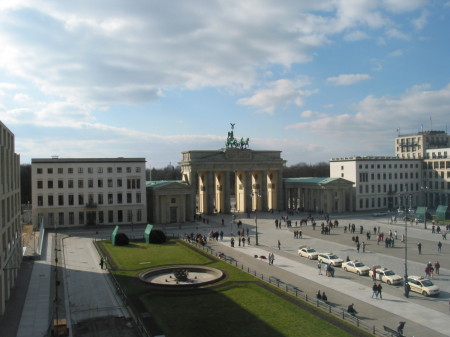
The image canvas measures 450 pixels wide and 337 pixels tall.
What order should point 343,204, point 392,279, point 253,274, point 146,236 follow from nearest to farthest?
point 392,279
point 253,274
point 146,236
point 343,204

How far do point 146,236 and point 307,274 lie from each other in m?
28.0

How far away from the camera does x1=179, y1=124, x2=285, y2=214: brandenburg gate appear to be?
96125 millimetres

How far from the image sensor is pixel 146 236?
62562mm

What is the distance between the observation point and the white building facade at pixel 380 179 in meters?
102

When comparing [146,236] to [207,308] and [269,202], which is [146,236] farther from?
[269,202]

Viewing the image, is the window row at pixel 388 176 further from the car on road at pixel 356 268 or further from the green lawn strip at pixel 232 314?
the green lawn strip at pixel 232 314

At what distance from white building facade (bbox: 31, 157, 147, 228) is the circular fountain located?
37.9 m

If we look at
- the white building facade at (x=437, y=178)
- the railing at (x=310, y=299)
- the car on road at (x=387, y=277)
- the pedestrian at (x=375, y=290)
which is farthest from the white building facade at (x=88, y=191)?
the white building facade at (x=437, y=178)

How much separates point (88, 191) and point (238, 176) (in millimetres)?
39695

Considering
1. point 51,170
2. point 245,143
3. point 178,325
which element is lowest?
point 178,325

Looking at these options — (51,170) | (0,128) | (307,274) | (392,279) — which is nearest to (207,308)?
(307,274)

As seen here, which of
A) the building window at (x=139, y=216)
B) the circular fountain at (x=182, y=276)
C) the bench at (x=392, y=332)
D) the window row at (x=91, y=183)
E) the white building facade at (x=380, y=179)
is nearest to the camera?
the bench at (x=392, y=332)

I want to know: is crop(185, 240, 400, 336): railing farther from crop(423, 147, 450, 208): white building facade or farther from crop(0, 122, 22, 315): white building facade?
crop(423, 147, 450, 208): white building facade

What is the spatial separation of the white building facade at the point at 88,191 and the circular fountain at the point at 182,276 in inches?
1494
